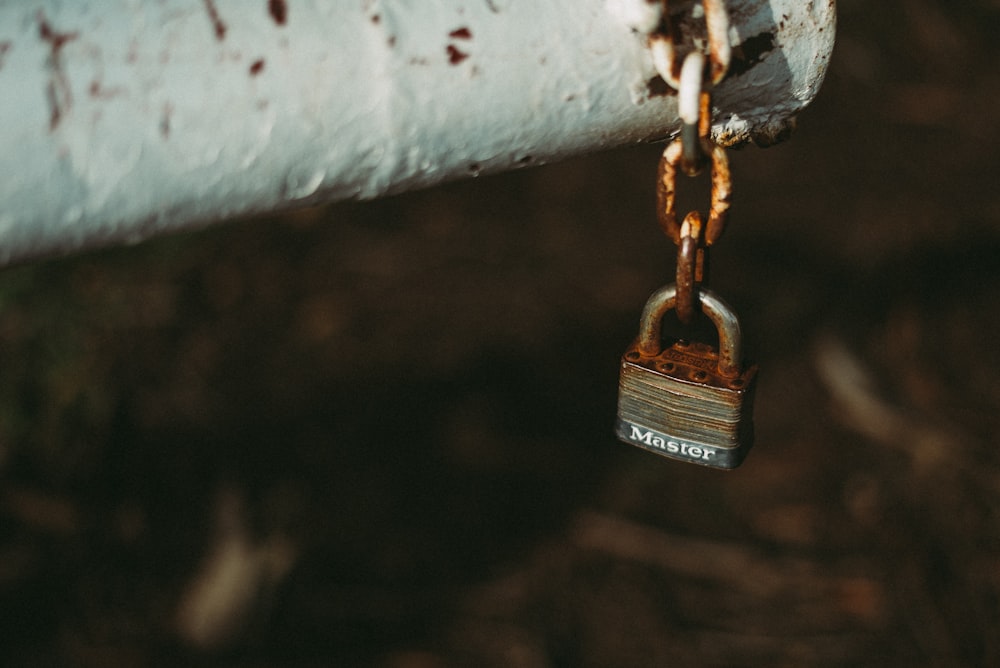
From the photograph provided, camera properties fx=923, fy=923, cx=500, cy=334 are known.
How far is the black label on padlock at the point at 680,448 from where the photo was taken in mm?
966

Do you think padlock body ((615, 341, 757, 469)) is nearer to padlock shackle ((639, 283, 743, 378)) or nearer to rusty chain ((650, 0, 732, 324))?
padlock shackle ((639, 283, 743, 378))

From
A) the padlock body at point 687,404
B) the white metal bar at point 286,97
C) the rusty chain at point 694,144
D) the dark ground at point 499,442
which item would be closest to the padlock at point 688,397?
the padlock body at point 687,404

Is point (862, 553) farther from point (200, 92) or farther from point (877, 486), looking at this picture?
point (200, 92)

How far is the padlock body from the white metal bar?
1.40 ft

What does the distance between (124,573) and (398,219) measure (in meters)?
1.50

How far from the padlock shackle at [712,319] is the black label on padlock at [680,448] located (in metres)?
0.09

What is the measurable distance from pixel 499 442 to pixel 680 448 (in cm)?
→ 149

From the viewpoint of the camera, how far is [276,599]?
208 cm

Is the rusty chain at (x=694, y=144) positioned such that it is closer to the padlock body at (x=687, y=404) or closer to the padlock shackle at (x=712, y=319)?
the padlock shackle at (x=712, y=319)

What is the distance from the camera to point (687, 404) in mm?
981

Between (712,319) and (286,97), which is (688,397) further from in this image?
A: (286,97)

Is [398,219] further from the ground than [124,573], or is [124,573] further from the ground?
[398,219]

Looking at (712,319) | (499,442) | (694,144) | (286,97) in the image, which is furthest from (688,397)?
(499,442)

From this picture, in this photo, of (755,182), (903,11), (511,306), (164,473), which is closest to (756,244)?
(755,182)
